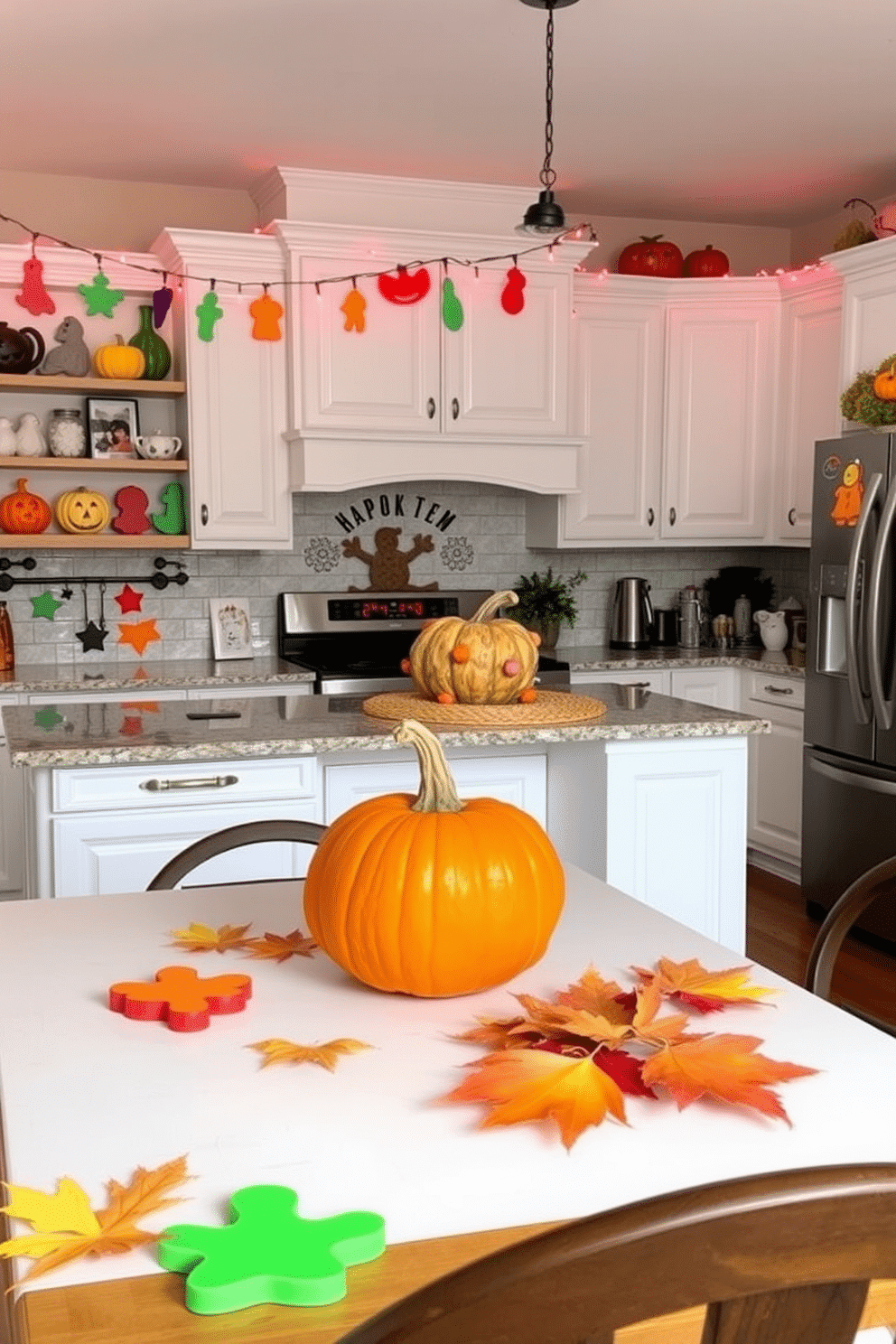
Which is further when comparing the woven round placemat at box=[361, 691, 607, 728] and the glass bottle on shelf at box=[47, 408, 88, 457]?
the glass bottle on shelf at box=[47, 408, 88, 457]

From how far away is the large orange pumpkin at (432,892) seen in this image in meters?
1.32

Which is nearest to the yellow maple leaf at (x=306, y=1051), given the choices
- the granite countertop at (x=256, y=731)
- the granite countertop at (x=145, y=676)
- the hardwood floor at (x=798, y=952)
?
the granite countertop at (x=256, y=731)

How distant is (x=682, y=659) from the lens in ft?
17.3

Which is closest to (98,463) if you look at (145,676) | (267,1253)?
(145,676)

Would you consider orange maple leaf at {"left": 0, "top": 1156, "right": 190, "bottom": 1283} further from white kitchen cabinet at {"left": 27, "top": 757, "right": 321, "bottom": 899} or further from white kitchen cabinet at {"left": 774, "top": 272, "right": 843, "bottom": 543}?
white kitchen cabinet at {"left": 774, "top": 272, "right": 843, "bottom": 543}

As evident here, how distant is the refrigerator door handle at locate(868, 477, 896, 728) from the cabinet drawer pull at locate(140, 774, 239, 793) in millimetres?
2164

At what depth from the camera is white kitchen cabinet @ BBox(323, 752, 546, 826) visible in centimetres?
304

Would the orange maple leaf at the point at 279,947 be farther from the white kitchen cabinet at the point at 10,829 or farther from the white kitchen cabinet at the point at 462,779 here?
the white kitchen cabinet at the point at 10,829

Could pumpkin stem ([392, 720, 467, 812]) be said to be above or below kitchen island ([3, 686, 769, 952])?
above

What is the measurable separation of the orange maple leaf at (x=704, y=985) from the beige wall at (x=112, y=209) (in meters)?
4.37

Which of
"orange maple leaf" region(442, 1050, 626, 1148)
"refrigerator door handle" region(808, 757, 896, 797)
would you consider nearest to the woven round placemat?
"refrigerator door handle" region(808, 757, 896, 797)

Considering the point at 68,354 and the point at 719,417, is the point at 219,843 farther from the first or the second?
the point at 719,417

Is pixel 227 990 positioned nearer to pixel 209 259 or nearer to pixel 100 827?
pixel 100 827

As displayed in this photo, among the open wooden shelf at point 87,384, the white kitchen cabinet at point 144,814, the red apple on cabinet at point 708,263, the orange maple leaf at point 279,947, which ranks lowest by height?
the white kitchen cabinet at point 144,814
